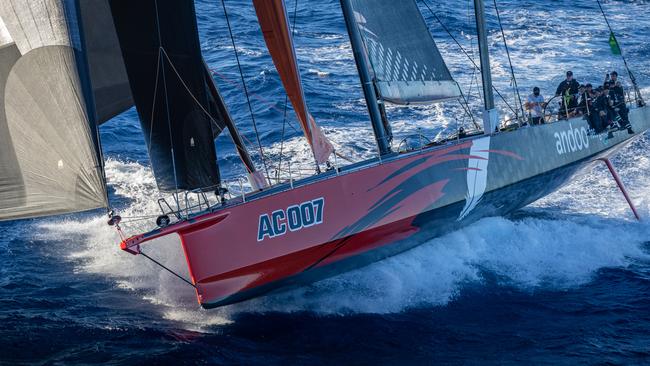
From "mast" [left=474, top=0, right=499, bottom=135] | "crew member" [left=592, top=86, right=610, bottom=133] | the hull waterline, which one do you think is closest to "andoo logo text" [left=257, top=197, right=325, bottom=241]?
the hull waterline

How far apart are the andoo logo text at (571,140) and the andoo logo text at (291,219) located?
18.9 ft

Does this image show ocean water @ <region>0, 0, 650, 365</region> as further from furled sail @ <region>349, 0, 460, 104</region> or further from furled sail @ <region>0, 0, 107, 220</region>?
furled sail @ <region>349, 0, 460, 104</region>

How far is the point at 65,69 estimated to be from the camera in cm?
898

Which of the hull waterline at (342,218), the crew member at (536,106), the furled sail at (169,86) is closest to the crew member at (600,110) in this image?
the crew member at (536,106)

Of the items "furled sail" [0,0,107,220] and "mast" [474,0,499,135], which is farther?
"mast" [474,0,499,135]

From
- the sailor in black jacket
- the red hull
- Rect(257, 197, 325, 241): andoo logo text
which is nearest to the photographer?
the red hull

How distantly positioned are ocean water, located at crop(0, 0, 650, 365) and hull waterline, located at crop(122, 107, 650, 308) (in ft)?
1.76

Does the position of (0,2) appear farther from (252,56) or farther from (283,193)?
(252,56)

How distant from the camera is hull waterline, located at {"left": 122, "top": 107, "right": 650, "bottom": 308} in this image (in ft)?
35.0

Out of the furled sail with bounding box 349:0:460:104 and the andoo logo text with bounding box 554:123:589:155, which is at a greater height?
the furled sail with bounding box 349:0:460:104

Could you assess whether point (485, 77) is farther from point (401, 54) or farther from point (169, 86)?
point (169, 86)

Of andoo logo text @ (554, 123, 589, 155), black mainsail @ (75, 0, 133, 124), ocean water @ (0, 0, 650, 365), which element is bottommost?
ocean water @ (0, 0, 650, 365)

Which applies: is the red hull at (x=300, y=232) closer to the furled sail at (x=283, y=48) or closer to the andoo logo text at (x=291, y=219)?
the andoo logo text at (x=291, y=219)

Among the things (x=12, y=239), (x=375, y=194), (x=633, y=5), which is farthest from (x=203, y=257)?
(x=633, y=5)
